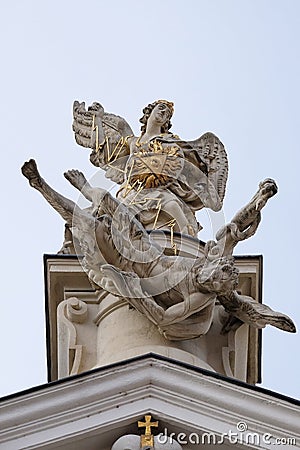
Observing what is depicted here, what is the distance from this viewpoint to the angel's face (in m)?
19.2

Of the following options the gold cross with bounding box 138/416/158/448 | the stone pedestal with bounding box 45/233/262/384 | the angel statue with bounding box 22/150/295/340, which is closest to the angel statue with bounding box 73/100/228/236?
the stone pedestal with bounding box 45/233/262/384

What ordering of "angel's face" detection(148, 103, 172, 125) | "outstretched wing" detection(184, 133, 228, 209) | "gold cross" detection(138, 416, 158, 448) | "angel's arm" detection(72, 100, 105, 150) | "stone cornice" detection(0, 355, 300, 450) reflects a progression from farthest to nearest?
1. "angel's arm" detection(72, 100, 105, 150)
2. "angel's face" detection(148, 103, 172, 125)
3. "outstretched wing" detection(184, 133, 228, 209)
4. "stone cornice" detection(0, 355, 300, 450)
5. "gold cross" detection(138, 416, 158, 448)

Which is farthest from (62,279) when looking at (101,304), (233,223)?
(233,223)

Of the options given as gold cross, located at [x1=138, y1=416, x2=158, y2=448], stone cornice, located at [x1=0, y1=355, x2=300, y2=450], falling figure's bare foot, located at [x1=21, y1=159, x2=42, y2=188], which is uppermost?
falling figure's bare foot, located at [x1=21, y1=159, x2=42, y2=188]

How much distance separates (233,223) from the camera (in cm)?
1616

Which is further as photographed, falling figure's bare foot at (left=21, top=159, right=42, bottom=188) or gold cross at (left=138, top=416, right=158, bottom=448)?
falling figure's bare foot at (left=21, top=159, right=42, bottom=188)

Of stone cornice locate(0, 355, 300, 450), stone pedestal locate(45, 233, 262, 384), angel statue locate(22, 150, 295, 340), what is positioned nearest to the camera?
stone cornice locate(0, 355, 300, 450)

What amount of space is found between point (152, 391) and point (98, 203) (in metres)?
4.46

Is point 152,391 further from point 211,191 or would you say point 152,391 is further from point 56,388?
point 211,191

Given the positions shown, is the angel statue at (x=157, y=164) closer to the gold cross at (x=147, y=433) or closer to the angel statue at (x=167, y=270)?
the angel statue at (x=167, y=270)

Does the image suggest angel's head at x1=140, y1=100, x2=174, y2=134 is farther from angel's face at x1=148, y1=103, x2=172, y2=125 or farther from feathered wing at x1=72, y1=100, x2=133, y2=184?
feathered wing at x1=72, y1=100, x2=133, y2=184

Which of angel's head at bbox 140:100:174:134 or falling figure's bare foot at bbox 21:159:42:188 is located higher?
angel's head at bbox 140:100:174:134

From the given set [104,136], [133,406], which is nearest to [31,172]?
[104,136]

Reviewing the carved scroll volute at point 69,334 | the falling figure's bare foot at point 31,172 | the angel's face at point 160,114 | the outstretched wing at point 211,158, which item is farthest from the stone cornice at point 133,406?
the angel's face at point 160,114
